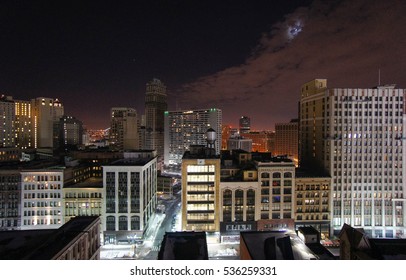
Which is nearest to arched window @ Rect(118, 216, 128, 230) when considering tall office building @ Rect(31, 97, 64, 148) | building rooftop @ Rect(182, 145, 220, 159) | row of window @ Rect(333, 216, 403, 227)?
building rooftop @ Rect(182, 145, 220, 159)

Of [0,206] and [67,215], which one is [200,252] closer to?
[67,215]

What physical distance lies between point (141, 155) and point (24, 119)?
1941 cm

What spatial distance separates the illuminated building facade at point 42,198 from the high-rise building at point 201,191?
10.9 meters

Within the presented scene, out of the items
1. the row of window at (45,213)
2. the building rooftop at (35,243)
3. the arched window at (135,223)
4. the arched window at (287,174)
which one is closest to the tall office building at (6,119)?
the row of window at (45,213)

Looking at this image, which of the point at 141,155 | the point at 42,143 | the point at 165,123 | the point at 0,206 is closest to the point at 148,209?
the point at 141,155

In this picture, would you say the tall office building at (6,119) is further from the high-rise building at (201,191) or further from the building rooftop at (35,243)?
the building rooftop at (35,243)

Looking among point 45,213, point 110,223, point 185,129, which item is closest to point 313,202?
point 110,223

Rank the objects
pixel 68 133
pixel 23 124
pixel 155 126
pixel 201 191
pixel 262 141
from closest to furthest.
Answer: pixel 201 191
pixel 23 124
pixel 68 133
pixel 155 126
pixel 262 141

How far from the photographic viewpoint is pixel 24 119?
3138cm

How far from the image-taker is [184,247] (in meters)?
6.70

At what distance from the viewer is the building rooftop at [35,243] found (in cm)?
615

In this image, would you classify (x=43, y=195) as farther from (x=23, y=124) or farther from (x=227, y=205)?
(x=23, y=124)

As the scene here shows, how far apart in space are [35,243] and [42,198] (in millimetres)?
15677

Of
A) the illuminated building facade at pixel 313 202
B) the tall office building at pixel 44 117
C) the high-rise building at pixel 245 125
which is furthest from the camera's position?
the high-rise building at pixel 245 125
